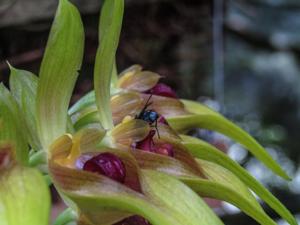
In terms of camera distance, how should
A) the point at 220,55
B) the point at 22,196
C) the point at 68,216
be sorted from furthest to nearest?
the point at 220,55, the point at 68,216, the point at 22,196

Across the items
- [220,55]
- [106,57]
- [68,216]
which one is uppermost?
[106,57]

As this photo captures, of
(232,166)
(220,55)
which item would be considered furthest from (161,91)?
(220,55)

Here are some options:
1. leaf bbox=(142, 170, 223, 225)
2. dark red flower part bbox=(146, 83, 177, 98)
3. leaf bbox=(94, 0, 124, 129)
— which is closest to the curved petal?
dark red flower part bbox=(146, 83, 177, 98)

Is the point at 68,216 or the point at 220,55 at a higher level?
the point at 68,216

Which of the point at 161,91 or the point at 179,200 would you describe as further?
the point at 161,91

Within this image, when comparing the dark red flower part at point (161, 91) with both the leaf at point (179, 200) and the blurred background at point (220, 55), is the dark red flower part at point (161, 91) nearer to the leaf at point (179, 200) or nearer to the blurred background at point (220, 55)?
the leaf at point (179, 200)

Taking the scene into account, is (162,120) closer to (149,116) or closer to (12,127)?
(149,116)
